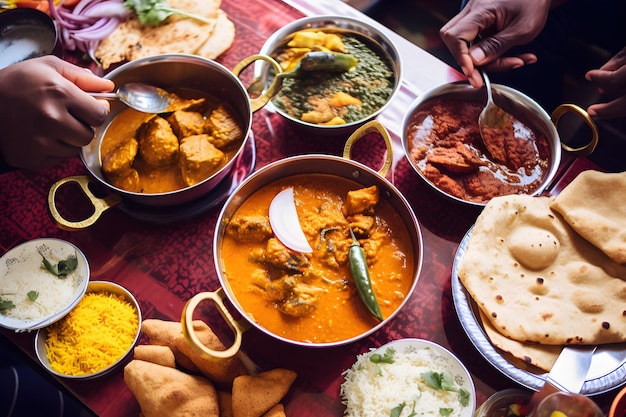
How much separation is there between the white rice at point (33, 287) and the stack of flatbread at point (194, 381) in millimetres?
350

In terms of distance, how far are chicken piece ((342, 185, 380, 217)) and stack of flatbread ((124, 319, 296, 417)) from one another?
2.26 ft

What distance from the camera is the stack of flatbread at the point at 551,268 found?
5.63 ft

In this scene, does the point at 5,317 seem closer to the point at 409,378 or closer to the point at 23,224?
the point at 23,224

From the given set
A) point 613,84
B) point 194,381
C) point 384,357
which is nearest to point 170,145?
point 194,381

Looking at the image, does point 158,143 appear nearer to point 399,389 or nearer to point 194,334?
point 194,334

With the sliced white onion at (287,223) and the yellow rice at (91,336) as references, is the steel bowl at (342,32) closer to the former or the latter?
the sliced white onion at (287,223)

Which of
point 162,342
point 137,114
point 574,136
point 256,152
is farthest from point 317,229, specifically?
point 574,136

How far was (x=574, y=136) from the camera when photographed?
3170mm

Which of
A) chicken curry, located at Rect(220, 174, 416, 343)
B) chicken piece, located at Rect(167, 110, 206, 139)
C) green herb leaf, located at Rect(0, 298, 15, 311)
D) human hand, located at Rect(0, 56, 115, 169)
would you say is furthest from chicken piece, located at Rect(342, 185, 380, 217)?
green herb leaf, located at Rect(0, 298, 15, 311)

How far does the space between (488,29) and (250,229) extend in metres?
1.53

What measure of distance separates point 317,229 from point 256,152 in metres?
0.59

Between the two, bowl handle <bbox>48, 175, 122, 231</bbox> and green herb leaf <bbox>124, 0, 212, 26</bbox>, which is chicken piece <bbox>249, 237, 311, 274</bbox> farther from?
green herb leaf <bbox>124, 0, 212, 26</bbox>

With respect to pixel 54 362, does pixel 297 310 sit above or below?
above

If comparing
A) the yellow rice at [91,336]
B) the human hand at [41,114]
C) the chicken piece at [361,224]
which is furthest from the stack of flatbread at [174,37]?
the yellow rice at [91,336]
